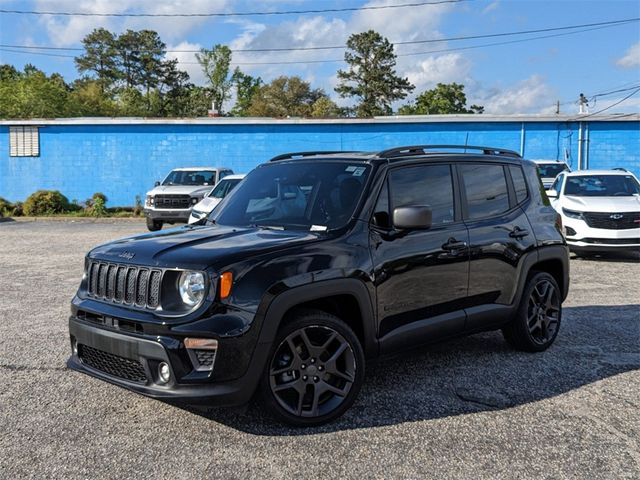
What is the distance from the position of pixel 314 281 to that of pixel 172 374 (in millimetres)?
1005

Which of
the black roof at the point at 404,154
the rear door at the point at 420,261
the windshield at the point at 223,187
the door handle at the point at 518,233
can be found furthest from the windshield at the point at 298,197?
the windshield at the point at 223,187

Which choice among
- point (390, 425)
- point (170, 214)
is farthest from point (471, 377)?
point (170, 214)

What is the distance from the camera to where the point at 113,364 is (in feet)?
12.4

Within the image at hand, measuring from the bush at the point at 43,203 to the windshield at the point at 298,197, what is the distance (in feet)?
67.1

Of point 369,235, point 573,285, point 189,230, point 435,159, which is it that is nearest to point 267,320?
point 369,235

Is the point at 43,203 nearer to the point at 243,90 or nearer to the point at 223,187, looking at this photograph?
the point at 223,187

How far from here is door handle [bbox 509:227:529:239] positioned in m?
5.29

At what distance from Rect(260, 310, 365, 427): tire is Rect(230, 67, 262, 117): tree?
238ft

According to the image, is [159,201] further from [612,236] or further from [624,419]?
[624,419]

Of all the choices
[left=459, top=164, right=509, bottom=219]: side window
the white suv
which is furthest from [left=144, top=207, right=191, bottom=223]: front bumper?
[left=459, top=164, right=509, bottom=219]: side window

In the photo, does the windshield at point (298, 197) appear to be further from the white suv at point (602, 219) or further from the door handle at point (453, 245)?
the white suv at point (602, 219)

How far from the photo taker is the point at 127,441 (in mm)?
3717

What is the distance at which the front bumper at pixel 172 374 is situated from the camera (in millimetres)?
3467

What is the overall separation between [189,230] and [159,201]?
12.6 metres
